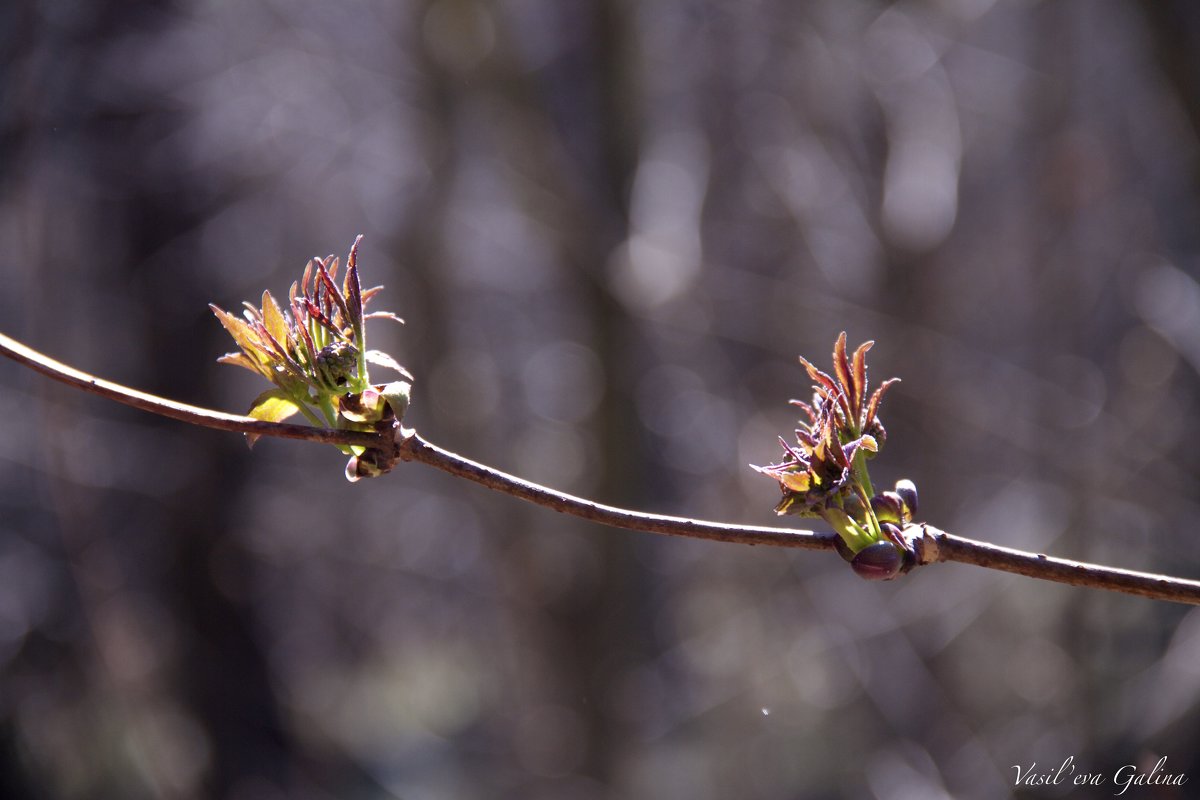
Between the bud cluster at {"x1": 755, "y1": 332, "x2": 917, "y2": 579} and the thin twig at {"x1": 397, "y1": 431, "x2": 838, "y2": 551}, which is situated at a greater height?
the bud cluster at {"x1": 755, "y1": 332, "x2": 917, "y2": 579}

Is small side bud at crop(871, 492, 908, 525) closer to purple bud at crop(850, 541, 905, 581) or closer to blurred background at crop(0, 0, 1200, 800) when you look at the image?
purple bud at crop(850, 541, 905, 581)

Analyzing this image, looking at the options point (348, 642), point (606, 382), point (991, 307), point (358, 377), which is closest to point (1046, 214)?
point (991, 307)

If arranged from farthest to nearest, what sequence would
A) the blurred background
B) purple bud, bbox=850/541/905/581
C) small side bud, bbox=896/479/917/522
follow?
the blurred background
small side bud, bbox=896/479/917/522
purple bud, bbox=850/541/905/581

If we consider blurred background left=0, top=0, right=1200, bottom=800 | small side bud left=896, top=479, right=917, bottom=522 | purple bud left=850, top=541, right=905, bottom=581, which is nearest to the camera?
purple bud left=850, top=541, right=905, bottom=581

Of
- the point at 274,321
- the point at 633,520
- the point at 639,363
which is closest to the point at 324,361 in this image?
the point at 274,321

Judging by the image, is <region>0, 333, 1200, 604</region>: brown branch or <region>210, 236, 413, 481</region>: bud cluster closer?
<region>0, 333, 1200, 604</region>: brown branch

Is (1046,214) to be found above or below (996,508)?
above

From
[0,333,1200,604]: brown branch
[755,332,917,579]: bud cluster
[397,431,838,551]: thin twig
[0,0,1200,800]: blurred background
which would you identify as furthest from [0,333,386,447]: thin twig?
[0,0,1200,800]: blurred background

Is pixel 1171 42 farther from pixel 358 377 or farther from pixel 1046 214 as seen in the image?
pixel 358 377

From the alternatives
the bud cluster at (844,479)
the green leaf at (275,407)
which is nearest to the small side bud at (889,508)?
the bud cluster at (844,479)
